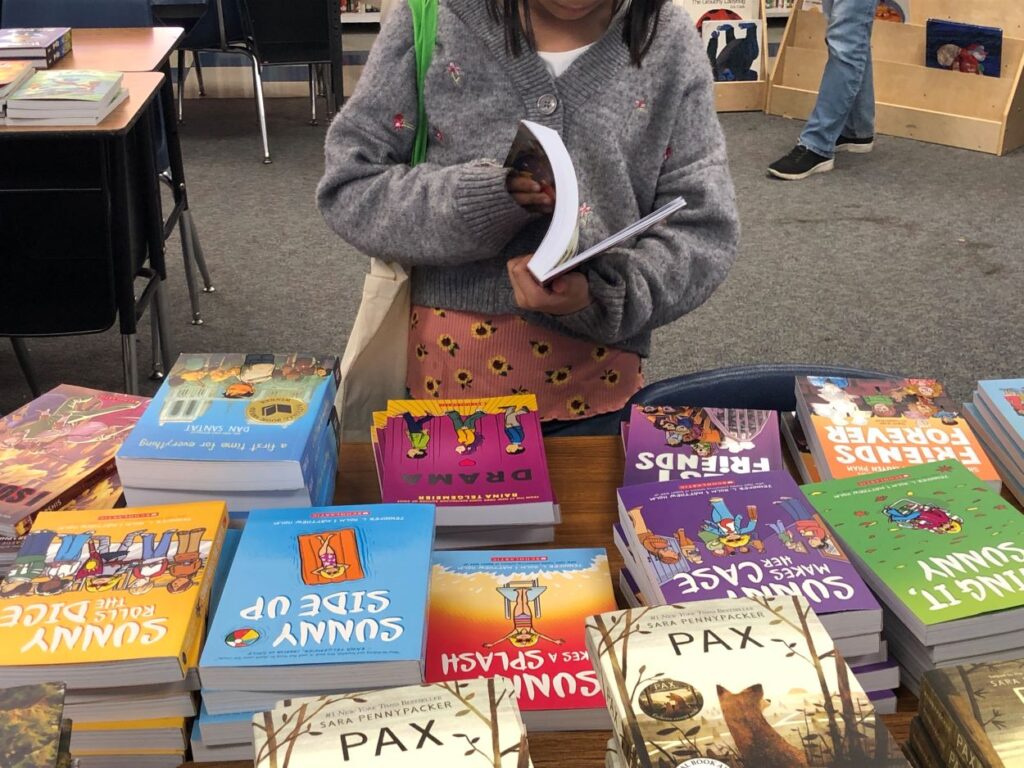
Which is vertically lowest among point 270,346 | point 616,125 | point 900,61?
point 270,346

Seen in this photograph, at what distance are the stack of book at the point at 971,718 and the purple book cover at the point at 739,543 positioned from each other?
14 centimetres

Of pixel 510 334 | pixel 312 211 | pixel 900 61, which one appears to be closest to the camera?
pixel 510 334

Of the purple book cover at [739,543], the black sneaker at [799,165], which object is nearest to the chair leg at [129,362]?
the purple book cover at [739,543]

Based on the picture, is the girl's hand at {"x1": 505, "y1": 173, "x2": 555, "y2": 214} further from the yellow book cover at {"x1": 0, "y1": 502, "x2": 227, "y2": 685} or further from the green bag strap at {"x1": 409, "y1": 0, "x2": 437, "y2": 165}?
the yellow book cover at {"x1": 0, "y1": 502, "x2": 227, "y2": 685}

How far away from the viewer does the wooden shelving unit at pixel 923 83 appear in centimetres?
463

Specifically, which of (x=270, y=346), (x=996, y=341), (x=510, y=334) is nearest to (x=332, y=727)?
(x=510, y=334)

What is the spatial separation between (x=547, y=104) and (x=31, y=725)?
908mm

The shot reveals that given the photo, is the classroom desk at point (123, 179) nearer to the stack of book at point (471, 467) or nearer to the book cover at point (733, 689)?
the stack of book at point (471, 467)

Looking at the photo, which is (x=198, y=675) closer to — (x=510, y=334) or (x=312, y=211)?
(x=510, y=334)

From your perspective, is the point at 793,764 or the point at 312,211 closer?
the point at 793,764

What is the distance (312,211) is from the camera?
164 inches

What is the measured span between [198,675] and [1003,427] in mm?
925

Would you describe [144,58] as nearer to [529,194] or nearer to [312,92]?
[529,194]

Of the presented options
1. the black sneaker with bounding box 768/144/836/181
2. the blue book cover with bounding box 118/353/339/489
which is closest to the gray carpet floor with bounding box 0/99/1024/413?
the black sneaker with bounding box 768/144/836/181
